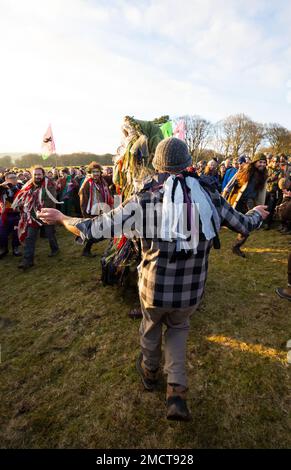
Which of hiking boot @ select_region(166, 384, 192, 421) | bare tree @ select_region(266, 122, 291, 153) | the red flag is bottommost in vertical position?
hiking boot @ select_region(166, 384, 192, 421)

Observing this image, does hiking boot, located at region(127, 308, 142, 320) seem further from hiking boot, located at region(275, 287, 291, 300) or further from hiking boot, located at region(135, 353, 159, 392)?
hiking boot, located at region(275, 287, 291, 300)

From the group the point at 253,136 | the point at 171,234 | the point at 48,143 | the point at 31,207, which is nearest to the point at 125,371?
the point at 171,234

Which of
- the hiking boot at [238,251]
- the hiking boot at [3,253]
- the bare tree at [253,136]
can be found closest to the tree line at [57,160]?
the bare tree at [253,136]

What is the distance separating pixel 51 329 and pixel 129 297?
3.99 feet

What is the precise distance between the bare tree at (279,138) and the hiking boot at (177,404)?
38.2 m

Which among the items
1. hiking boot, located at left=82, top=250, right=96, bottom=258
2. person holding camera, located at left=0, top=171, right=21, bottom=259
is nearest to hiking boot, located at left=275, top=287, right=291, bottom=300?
hiking boot, located at left=82, top=250, right=96, bottom=258

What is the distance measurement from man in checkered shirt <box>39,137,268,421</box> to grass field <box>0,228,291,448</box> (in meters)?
0.40

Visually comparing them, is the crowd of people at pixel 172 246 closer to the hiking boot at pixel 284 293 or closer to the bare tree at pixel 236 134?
the hiking boot at pixel 284 293

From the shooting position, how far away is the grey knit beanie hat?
193cm

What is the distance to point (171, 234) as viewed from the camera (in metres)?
1.83

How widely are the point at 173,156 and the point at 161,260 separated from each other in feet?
2.52

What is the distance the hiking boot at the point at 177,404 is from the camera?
207 centimetres

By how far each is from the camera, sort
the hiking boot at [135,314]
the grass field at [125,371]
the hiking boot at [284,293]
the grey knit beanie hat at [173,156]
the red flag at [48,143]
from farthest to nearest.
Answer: the red flag at [48,143]
the hiking boot at [284,293]
the hiking boot at [135,314]
the grass field at [125,371]
the grey knit beanie hat at [173,156]
